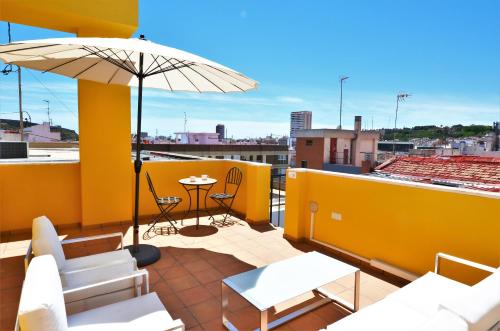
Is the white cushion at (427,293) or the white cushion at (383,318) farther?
the white cushion at (427,293)

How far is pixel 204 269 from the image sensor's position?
3531mm

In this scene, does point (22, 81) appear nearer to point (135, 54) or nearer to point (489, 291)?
point (135, 54)

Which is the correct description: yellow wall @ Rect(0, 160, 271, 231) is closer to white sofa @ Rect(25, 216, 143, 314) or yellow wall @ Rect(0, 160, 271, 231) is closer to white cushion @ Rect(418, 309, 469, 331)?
white sofa @ Rect(25, 216, 143, 314)

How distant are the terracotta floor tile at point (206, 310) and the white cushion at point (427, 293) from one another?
1513mm

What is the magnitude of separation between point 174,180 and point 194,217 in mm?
860

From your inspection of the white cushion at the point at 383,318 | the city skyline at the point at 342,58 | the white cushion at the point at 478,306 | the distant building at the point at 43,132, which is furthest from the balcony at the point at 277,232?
the distant building at the point at 43,132

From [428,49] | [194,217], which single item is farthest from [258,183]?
[428,49]

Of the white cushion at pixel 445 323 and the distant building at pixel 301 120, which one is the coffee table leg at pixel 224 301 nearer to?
the white cushion at pixel 445 323

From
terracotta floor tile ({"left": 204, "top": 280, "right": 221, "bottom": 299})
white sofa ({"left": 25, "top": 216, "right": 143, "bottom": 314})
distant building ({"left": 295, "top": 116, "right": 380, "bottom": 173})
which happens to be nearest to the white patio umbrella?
terracotta floor tile ({"left": 204, "top": 280, "right": 221, "bottom": 299})

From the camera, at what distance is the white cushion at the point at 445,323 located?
125 centimetres

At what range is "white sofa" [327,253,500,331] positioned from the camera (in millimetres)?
1345

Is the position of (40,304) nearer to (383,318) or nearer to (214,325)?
(214,325)

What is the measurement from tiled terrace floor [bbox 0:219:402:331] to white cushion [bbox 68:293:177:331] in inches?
25.6

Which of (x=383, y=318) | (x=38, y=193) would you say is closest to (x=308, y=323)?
(x=383, y=318)
